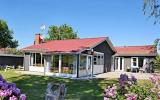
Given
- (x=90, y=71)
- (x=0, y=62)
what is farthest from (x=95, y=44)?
(x=0, y=62)

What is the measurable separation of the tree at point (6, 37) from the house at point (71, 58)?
42.0 meters

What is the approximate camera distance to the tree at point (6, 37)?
3078 inches

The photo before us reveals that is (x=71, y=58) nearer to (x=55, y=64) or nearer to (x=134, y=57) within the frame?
(x=55, y=64)

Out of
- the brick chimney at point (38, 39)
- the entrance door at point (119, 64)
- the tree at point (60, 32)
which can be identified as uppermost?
the tree at point (60, 32)

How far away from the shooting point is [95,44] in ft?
113

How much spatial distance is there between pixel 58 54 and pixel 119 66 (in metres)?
15.0

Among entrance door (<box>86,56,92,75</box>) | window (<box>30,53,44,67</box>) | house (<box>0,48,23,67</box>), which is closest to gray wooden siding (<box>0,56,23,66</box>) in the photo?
house (<box>0,48,23,67</box>)

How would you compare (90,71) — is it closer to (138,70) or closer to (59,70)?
(59,70)

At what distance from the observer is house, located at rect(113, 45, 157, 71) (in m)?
42.6

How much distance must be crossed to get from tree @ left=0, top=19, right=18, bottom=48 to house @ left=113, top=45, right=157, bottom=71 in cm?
4019

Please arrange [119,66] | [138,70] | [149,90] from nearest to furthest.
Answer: [149,90], [138,70], [119,66]

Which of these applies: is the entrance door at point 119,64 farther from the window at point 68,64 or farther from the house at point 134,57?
the window at point 68,64

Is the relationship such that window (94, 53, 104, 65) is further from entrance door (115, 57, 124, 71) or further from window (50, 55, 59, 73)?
entrance door (115, 57, 124, 71)

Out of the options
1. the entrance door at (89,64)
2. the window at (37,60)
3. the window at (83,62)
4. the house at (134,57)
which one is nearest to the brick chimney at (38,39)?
the window at (37,60)
